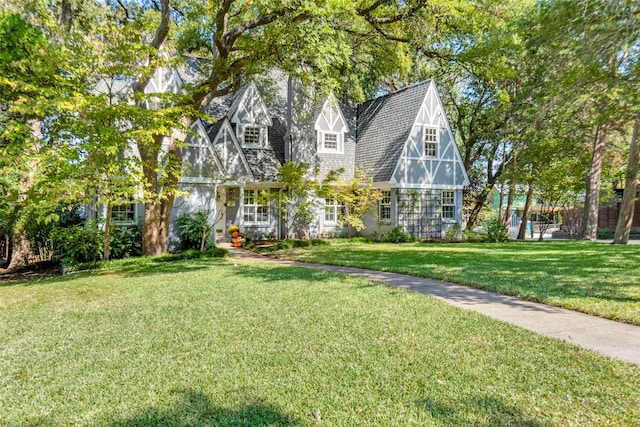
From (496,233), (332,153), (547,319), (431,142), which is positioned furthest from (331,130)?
(547,319)

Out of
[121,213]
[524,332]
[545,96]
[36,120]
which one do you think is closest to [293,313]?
[524,332]

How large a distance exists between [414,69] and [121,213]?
17423 mm

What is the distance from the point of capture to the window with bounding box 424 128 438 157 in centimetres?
1936

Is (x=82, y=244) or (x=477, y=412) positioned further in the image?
(x=82, y=244)

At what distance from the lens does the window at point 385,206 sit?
19250 millimetres

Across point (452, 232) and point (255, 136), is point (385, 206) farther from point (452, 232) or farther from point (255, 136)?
point (255, 136)

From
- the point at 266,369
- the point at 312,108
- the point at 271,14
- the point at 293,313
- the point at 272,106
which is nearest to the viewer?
the point at 266,369

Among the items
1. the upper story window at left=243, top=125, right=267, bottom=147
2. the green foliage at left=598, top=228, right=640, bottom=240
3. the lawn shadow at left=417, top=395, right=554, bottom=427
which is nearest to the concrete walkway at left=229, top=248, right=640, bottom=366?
the lawn shadow at left=417, top=395, right=554, bottom=427

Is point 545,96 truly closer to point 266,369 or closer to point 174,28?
point 266,369

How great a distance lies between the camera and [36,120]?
13445 millimetres

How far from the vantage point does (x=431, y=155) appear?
1959 centimetres

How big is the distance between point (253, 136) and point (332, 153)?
3951mm

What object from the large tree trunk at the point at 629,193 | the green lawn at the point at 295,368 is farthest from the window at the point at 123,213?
the large tree trunk at the point at 629,193

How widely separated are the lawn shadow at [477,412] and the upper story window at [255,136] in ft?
54.3
